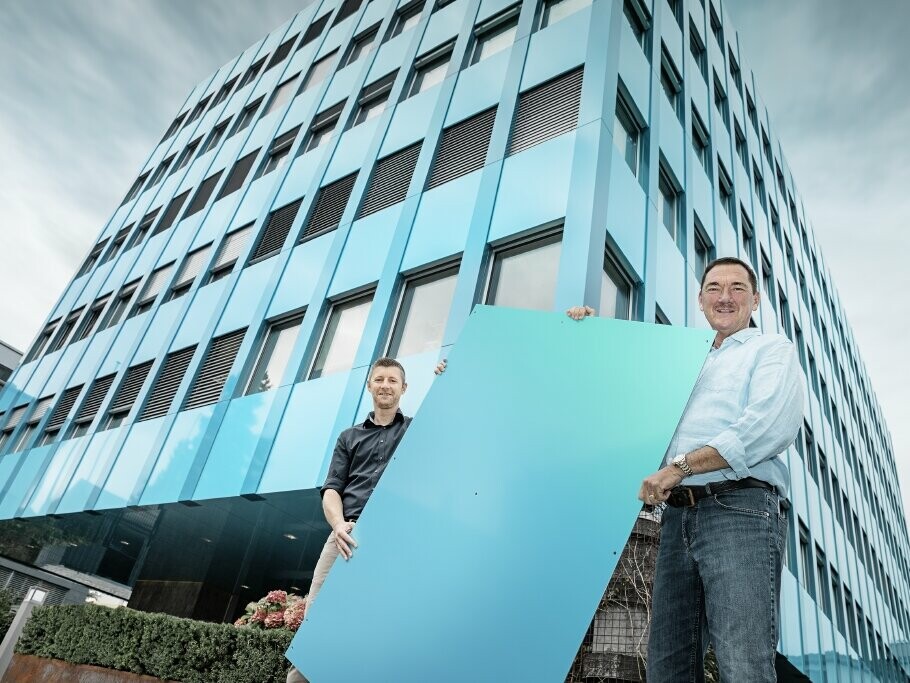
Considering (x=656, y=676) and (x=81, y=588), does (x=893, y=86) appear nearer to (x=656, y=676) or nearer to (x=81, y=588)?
(x=656, y=676)

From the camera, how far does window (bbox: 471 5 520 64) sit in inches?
419

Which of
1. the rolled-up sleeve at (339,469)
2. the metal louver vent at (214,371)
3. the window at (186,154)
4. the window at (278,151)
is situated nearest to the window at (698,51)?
the window at (278,151)

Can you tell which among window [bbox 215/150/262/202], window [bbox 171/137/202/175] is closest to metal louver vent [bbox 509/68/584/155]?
window [bbox 215/150/262/202]

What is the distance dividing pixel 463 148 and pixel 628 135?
8.39ft

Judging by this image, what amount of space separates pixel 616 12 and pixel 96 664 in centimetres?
1194

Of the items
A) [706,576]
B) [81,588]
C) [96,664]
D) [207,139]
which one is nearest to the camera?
[706,576]

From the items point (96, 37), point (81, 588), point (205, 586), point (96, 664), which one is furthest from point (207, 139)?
point (81, 588)

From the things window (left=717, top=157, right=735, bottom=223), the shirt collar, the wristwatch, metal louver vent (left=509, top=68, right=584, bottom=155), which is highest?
window (left=717, top=157, right=735, bottom=223)

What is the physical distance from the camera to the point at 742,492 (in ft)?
6.55

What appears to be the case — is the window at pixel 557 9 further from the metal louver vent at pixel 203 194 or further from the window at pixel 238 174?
the metal louver vent at pixel 203 194

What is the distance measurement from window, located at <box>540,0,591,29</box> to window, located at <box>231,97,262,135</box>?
399 inches

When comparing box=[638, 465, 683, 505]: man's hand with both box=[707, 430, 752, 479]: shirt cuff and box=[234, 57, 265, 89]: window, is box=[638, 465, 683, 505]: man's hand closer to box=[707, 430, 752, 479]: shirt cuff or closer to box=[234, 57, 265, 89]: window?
box=[707, 430, 752, 479]: shirt cuff

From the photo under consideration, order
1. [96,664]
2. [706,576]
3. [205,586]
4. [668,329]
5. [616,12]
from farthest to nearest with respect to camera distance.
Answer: [205,586] < [616,12] < [96,664] < [668,329] < [706,576]

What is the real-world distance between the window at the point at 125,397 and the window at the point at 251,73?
442 inches
